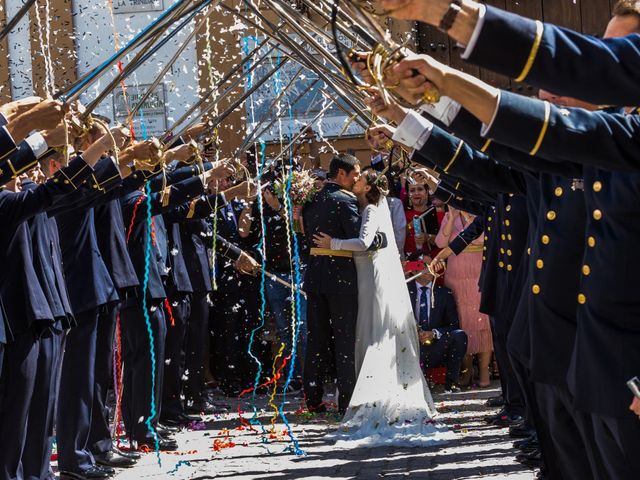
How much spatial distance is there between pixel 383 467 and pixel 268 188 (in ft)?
17.4

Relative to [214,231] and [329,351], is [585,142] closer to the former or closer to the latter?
[329,351]

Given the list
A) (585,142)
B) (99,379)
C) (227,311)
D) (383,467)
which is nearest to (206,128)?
(99,379)

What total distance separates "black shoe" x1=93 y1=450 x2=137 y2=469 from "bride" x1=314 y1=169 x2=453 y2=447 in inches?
70.3

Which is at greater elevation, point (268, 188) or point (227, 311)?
point (268, 188)

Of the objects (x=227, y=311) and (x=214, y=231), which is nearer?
(x=214, y=231)

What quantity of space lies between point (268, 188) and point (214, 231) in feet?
4.41

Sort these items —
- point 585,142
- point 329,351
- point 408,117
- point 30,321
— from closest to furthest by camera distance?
point 585,142
point 408,117
point 30,321
point 329,351

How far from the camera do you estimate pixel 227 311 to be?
12.2 metres

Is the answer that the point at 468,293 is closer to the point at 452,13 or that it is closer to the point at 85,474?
the point at 85,474

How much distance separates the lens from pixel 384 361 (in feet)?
30.5

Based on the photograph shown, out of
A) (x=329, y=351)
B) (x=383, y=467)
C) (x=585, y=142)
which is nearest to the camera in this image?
(x=585, y=142)

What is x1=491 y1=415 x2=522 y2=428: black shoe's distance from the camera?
874 cm

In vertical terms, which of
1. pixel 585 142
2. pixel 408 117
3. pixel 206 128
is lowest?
pixel 585 142

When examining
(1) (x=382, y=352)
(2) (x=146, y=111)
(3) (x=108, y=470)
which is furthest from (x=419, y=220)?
(3) (x=108, y=470)
